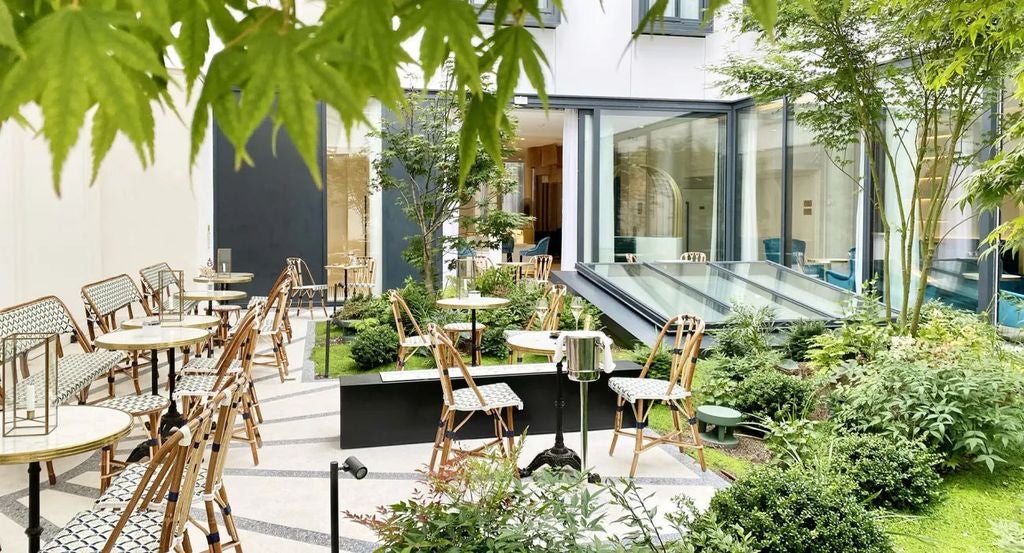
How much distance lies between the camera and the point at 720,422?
5438 millimetres

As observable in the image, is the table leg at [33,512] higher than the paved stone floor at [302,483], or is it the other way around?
the table leg at [33,512]

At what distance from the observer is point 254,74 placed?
0.70 m

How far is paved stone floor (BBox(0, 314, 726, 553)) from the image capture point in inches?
148

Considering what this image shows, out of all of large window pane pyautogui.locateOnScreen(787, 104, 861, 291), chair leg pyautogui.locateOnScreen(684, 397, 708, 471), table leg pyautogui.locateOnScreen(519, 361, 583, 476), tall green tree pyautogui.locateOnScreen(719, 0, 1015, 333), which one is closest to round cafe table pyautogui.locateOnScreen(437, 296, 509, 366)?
table leg pyautogui.locateOnScreen(519, 361, 583, 476)

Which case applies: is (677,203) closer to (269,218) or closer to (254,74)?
(269,218)

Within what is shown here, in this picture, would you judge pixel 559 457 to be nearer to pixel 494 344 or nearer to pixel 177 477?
pixel 177 477

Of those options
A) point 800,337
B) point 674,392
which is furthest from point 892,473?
point 800,337

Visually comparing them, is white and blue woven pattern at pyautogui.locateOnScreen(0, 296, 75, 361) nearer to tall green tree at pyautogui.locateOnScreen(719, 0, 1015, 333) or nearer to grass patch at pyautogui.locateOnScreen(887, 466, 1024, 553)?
grass patch at pyautogui.locateOnScreen(887, 466, 1024, 553)

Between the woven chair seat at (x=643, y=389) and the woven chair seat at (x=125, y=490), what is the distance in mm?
2608

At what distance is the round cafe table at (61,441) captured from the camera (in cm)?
277

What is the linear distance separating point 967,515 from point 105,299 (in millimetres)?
6901

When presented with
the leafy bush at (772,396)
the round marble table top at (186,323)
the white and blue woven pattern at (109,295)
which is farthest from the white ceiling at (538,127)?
the round marble table top at (186,323)

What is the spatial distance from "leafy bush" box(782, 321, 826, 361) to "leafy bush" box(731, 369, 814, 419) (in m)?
1.88

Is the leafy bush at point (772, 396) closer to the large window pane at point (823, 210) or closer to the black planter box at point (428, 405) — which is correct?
the black planter box at point (428, 405)
